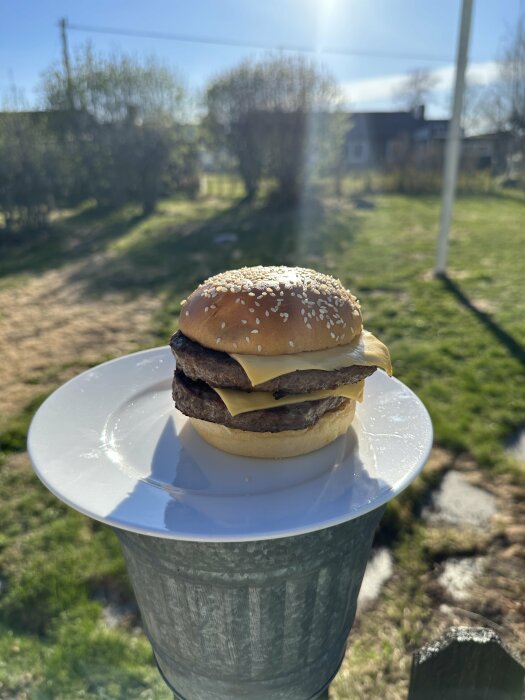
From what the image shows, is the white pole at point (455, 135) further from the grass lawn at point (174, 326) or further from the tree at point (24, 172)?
the tree at point (24, 172)

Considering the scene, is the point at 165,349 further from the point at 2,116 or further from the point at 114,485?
the point at 2,116

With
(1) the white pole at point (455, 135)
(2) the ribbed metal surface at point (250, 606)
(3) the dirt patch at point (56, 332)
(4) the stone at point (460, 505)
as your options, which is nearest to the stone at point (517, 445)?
(4) the stone at point (460, 505)

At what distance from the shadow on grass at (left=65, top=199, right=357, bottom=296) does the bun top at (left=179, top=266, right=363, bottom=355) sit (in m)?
6.45

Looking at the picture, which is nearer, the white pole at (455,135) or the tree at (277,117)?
the white pole at (455,135)

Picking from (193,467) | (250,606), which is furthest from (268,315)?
(250,606)

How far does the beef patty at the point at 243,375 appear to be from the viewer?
6.23 ft

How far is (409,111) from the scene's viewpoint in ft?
145

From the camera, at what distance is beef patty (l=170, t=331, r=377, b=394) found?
1.90 m

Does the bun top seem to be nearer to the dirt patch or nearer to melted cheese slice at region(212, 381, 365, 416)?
melted cheese slice at region(212, 381, 365, 416)

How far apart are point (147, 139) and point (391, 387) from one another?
56.3ft

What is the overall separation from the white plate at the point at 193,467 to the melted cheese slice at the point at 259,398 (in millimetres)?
223

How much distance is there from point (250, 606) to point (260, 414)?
67 cm

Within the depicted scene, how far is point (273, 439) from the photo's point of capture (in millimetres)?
1917

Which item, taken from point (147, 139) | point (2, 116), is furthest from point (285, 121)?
point (2, 116)
